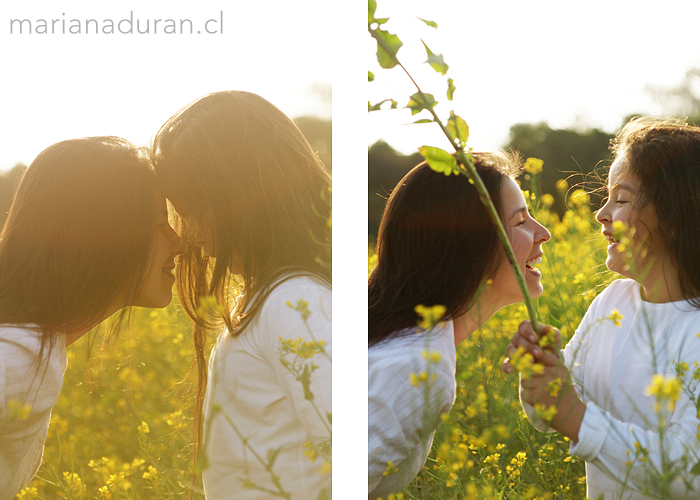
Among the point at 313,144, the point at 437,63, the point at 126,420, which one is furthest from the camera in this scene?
the point at 126,420

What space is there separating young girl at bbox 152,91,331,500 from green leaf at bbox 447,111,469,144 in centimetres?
28

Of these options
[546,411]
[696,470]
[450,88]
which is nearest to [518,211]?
[450,88]

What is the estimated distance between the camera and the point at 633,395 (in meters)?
0.85

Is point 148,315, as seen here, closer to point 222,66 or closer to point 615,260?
point 222,66

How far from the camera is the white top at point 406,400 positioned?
36.1 inches

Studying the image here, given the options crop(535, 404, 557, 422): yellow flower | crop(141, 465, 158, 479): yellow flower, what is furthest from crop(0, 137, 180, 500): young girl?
crop(535, 404, 557, 422): yellow flower

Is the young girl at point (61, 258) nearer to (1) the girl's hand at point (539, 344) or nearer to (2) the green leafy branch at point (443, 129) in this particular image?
(2) the green leafy branch at point (443, 129)

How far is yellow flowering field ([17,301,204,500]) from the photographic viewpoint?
1.04m

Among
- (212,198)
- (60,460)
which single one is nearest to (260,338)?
(212,198)

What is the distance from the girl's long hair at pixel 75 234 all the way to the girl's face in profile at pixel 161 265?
0.5 inches

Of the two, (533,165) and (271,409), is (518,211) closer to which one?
(533,165)

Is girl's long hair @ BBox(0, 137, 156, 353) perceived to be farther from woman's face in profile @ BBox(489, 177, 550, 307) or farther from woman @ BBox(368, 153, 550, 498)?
woman's face in profile @ BBox(489, 177, 550, 307)

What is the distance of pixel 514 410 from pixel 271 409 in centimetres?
48

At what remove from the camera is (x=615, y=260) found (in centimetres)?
91
